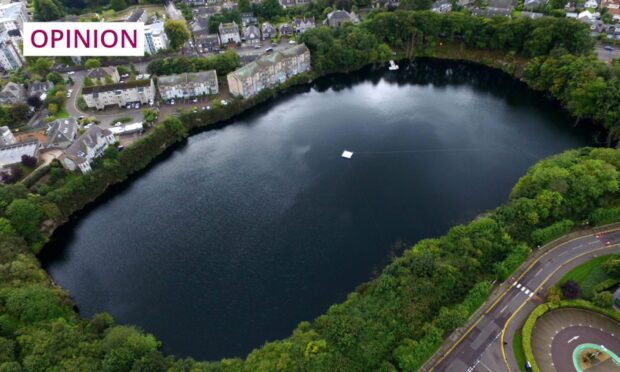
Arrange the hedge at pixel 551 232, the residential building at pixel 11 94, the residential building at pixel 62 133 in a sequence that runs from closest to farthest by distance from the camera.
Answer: the hedge at pixel 551 232, the residential building at pixel 62 133, the residential building at pixel 11 94

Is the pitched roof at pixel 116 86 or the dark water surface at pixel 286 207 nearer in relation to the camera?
the dark water surface at pixel 286 207

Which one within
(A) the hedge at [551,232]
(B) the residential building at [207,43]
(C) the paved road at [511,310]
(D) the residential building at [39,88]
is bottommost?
(C) the paved road at [511,310]

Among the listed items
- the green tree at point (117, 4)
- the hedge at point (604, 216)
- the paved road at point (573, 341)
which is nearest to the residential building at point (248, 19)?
the green tree at point (117, 4)

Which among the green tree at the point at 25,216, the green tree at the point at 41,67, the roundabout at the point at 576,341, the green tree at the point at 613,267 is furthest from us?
the green tree at the point at 41,67

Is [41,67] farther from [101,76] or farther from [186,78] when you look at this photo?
[186,78]

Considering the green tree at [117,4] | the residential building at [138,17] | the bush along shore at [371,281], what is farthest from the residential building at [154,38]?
the bush along shore at [371,281]

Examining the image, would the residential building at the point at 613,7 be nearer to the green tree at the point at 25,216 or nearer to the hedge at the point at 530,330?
the hedge at the point at 530,330

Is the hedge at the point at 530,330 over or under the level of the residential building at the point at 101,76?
under

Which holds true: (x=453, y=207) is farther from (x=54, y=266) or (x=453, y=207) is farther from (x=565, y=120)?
(x=54, y=266)
